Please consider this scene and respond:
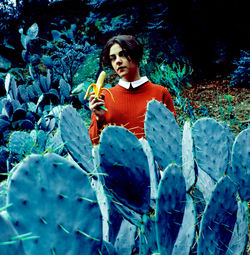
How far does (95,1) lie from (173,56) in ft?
5.41

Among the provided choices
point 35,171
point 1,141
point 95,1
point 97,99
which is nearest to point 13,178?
point 35,171

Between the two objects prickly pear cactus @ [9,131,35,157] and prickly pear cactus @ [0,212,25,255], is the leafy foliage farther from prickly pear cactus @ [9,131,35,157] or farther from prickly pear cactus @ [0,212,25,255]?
prickly pear cactus @ [0,212,25,255]

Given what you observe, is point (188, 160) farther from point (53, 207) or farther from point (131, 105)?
point (131, 105)

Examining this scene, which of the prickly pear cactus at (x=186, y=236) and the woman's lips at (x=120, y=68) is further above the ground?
the woman's lips at (x=120, y=68)

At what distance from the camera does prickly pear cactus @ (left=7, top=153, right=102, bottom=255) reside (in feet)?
1.25

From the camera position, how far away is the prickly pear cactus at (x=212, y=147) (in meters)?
0.75

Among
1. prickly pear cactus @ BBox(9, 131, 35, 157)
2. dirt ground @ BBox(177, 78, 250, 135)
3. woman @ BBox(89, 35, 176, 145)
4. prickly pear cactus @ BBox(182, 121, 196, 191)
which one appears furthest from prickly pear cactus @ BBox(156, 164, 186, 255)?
dirt ground @ BBox(177, 78, 250, 135)

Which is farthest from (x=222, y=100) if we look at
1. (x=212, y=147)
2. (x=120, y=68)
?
(x=212, y=147)

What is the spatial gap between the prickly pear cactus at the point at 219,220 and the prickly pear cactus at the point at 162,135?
6.3 inches

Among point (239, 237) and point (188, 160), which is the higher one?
point (188, 160)

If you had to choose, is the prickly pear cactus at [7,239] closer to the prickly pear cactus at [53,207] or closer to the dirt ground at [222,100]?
the prickly pear cactus at [53,207]

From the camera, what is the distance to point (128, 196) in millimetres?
591

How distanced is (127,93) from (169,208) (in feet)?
2.89

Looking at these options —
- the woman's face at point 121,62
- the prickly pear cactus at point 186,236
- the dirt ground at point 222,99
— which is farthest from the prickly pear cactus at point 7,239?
the dirt ground at point 222,99
